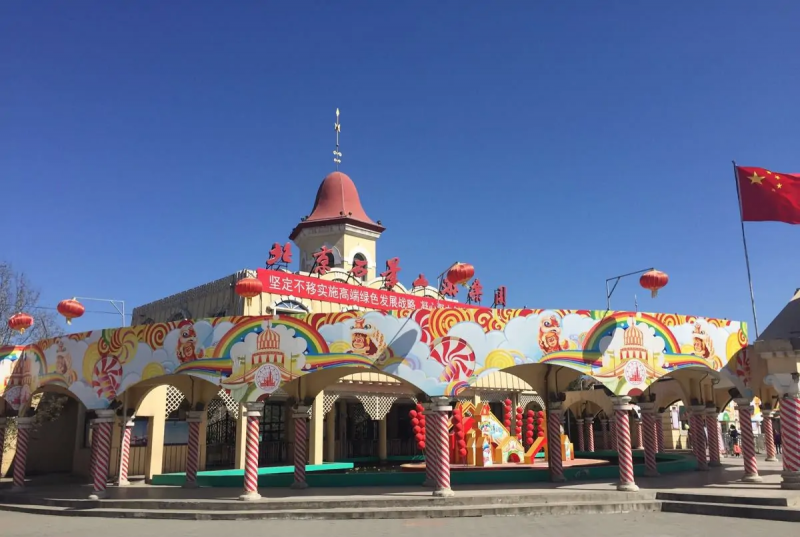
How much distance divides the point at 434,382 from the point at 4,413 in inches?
537

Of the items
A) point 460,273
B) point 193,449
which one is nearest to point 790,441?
point 460,273

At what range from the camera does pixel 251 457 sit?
14.2 metres

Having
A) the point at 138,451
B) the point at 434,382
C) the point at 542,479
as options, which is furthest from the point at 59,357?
the point at 542,479

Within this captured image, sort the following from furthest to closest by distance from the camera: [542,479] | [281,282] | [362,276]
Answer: [362,276] < [281,282] < [542,479]

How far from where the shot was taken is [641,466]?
58.6 ft

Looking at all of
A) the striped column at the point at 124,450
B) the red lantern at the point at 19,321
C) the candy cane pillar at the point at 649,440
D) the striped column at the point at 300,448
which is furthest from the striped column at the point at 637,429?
the red lantern at the point at 19,321

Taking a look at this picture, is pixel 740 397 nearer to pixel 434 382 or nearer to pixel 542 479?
pixel 542 479

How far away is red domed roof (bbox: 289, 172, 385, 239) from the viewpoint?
31.6 metres

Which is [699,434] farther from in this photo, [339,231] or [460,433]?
[339,231]

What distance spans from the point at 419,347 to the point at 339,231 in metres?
→ 17.8

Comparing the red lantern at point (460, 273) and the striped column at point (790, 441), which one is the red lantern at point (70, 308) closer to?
the red lantern at point (460, 273)

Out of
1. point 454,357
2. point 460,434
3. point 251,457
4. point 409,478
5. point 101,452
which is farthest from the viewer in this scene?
point 460,434

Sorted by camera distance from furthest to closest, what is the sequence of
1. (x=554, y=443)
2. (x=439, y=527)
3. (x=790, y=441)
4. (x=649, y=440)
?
(x=649, y=440) < (x=554, y=443) < (x=790, y=441) < (x=439, y=527)

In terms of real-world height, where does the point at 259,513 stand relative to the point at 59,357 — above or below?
below
